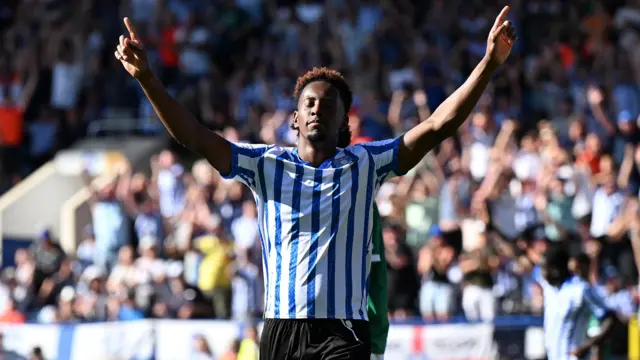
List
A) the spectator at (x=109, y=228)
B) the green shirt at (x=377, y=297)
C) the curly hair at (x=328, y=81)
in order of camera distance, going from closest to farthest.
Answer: the curly hair at (x=328, y=81), the green shirt at (x=377, y=297), the spectator at (x=109, y=228)

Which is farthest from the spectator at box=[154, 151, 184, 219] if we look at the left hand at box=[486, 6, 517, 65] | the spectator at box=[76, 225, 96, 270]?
the left hand at box=[486, 6, 517, 65]

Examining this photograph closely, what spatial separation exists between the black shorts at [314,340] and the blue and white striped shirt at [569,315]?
13.7 ft

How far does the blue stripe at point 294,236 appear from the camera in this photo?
19.6 feet

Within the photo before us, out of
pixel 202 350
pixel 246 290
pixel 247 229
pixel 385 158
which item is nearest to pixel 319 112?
pixel 385 158

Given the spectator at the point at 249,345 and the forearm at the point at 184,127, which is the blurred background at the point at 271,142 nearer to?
the spectator at the point at 249,345

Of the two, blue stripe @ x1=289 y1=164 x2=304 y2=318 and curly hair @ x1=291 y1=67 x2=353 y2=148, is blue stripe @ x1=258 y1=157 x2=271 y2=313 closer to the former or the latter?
blue stripe @ x1=289 y1=164 x2=304 y2=318

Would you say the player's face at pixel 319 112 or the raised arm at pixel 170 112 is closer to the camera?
the raised arm at pixel 170 112

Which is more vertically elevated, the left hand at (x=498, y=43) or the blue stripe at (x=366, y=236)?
the left hand at (x=498, y=43)

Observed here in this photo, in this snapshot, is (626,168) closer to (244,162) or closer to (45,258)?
(45,258)

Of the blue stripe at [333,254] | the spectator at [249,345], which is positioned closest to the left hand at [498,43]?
the blue stripe at [333,254]

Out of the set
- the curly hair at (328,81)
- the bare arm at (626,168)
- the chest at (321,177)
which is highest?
the bare arm at (626,168)

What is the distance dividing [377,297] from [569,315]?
3.38 metres

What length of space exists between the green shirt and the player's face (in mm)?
870

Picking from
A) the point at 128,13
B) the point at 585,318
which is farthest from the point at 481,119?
the point at 128,13
